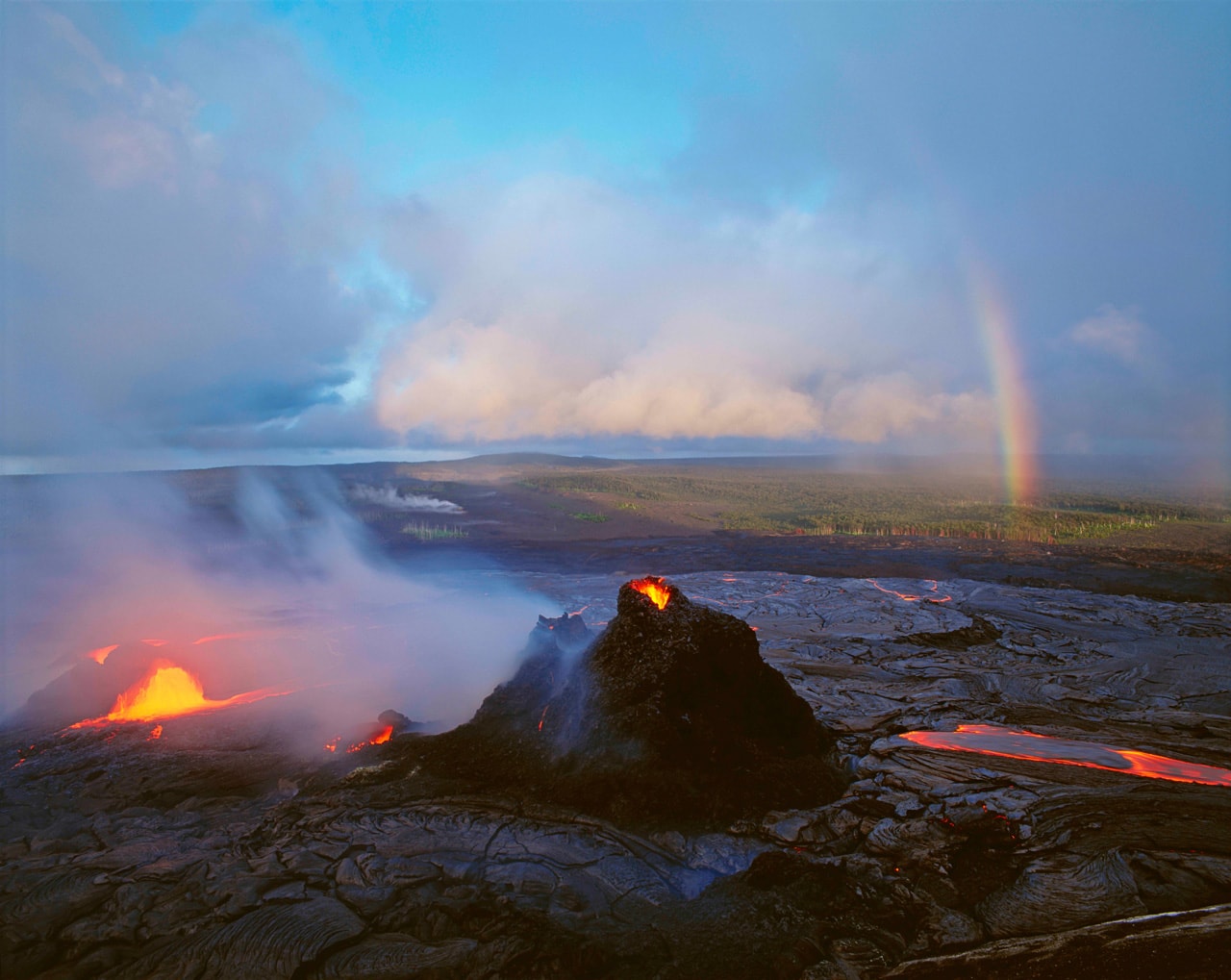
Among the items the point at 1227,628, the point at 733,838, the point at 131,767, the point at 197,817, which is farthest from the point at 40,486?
the point at 1227,628

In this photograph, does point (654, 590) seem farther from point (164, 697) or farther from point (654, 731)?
point (164, 697)

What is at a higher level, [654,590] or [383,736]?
[654,590]

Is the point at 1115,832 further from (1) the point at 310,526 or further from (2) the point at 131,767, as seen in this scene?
(1) the point at 310,526

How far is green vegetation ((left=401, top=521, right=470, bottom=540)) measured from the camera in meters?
38.9

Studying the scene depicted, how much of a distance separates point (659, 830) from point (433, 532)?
115 ft

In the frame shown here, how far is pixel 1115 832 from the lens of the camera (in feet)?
23.8

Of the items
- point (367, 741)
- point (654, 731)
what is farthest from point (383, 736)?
point (654, 731)

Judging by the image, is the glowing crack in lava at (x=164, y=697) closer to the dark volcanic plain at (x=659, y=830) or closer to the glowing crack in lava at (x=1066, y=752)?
the dark volcanic plain at (x=659, y=830)

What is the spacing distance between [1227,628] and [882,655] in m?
11.4

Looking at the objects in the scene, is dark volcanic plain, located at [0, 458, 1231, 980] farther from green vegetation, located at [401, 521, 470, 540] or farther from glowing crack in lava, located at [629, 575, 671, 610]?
green vegetation, located at [401, 521, 470, 540]

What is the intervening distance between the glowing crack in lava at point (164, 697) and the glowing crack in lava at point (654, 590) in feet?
25.1

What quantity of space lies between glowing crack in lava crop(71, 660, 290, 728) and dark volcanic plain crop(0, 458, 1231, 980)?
633 millimetres

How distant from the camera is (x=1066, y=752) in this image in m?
9.75

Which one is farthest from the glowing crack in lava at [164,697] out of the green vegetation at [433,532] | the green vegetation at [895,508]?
the green vegetation at [895,508]
